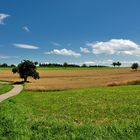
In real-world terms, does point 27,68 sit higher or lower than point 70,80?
higher

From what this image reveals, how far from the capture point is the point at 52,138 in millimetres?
15812

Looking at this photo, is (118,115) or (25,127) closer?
(25,127)

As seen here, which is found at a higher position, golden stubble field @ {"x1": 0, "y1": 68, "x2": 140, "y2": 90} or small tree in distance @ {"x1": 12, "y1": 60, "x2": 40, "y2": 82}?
small tree in distance @ {"x1": 12, "y1": 60, "x2": 40, "y2": 82}

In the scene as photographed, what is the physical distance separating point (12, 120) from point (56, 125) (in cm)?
304

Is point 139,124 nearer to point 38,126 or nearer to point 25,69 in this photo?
point 38,126

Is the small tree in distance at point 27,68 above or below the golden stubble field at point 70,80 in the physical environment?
above

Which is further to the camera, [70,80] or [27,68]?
[70,80]

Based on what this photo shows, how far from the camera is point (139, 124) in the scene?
1738 cm

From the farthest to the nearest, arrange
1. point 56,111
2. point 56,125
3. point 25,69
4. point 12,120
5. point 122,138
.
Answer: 1. point 25,69
2. point 56,111
3. point 12,120
4. point 56,125
5. point 122,138

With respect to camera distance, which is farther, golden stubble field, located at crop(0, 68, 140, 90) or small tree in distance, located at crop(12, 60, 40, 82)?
small tree in distance, located at crop(12, 60, 40, 82)

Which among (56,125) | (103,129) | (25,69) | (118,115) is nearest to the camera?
(103,129)

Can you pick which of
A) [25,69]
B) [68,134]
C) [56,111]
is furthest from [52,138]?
[25,69]

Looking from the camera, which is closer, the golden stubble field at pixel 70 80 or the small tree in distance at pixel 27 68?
the golden stubble field at pixel 70 80

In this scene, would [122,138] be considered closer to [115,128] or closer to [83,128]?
[115,128]
